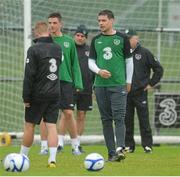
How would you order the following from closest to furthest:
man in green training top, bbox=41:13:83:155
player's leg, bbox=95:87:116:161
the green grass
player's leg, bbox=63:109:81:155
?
1. the green grass
2. player's leg, bbox=95:87:116:161
3. man in green training top, bbox=41:13:83:155
4. player's leg, bbox=63:109:81:155

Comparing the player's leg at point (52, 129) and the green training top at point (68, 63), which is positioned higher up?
the green training top at point (68, 63)

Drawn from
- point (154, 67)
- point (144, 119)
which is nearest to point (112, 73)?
point (154, 67)

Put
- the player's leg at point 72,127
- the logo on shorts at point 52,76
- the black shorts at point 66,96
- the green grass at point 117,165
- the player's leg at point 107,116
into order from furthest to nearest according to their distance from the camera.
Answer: the player's leg at point 72,127, the black shorts at point 66,96, the player's leg at point 107,116, the logo on shorts at point 52,76, the green grass at point 117,165

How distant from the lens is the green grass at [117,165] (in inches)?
390

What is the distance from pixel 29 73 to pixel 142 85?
3357 millimetres

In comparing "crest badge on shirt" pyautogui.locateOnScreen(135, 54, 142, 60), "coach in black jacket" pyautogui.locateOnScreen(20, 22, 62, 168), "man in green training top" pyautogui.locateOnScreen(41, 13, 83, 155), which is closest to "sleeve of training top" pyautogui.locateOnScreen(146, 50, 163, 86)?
"crest badge on shirt" pyautogui.locateOnScreen(135, 54, 142, 60)

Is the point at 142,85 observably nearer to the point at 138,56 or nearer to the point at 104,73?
the point at 138,56

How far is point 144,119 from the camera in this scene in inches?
532

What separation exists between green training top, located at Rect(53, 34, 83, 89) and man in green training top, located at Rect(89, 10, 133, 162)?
1.03 m

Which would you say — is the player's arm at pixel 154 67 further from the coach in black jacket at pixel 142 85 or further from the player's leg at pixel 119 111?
the player's leg at pixel 119 111

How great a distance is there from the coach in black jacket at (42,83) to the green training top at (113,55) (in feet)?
2.78

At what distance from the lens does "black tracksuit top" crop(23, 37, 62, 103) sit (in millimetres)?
10477

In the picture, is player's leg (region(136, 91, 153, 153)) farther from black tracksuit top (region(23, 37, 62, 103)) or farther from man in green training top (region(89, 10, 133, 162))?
black tracksuit top (region(23, 37, 62, 103))

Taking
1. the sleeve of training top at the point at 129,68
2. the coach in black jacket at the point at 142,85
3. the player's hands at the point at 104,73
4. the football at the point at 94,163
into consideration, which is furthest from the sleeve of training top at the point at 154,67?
the football at the point at 94,163
